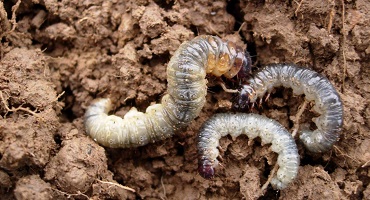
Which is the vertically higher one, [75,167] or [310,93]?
[310,93]

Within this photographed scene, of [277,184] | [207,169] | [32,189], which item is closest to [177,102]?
[207,169]

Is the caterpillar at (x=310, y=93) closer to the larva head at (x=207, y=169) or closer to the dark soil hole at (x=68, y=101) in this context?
the larva head at (x=207, y=169)

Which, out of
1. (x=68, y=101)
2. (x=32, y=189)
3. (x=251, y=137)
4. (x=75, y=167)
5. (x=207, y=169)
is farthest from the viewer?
(x=68, y=101)

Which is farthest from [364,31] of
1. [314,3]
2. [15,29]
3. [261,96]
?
[15,29]

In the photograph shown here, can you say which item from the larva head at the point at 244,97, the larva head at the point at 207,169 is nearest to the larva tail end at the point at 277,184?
the larva head at the point at 207,169

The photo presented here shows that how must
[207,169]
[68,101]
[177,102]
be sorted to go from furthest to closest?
1. [68,101]
2. [207,169]
3. [177,102]

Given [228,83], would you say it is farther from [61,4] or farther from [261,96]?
[61,4]

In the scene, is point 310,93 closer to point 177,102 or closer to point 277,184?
point 277,184
